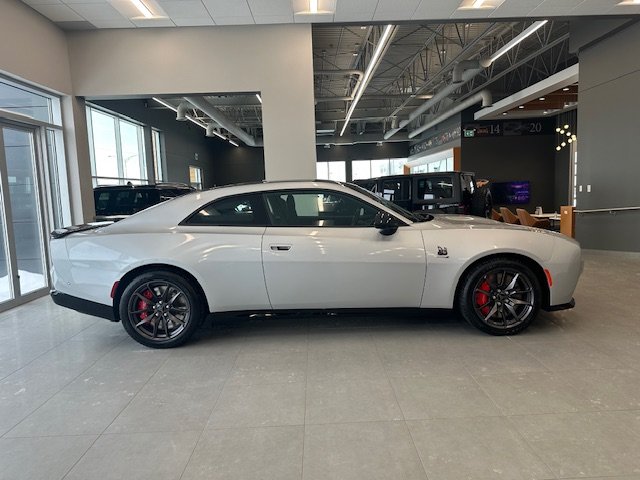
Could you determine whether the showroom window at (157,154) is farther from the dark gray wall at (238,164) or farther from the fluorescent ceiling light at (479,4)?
the fluorescent ceiling light at (479,4)

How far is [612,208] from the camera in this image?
8.04 metres

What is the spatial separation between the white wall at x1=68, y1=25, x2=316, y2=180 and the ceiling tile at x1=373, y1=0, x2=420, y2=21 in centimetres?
116

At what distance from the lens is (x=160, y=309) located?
363 centimetres

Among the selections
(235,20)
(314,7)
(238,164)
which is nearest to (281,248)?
(314,7)

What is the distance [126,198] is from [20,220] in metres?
1.90

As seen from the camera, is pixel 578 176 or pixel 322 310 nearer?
pixel 322 310

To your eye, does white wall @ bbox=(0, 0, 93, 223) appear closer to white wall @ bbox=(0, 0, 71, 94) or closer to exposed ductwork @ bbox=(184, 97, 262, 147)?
white wall @ bbox=(0, 0, 71, 94)

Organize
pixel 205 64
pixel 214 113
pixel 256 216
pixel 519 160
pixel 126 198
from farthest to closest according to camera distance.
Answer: pixel 519 160
pixel 214 113
pixel 126 198
pixel 205 64
pixel 256 216

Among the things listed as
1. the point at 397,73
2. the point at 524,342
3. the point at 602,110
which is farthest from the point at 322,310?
the point at 397,73

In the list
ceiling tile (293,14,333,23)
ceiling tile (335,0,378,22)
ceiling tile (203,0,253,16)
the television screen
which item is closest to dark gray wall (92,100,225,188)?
ceiling tile (203,0,253,16)

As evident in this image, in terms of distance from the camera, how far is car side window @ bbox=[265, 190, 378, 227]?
3701 mm

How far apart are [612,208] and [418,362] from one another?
7.17m

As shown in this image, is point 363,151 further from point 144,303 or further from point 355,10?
point 144,303

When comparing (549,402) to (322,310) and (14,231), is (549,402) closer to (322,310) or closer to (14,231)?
(322,310)
